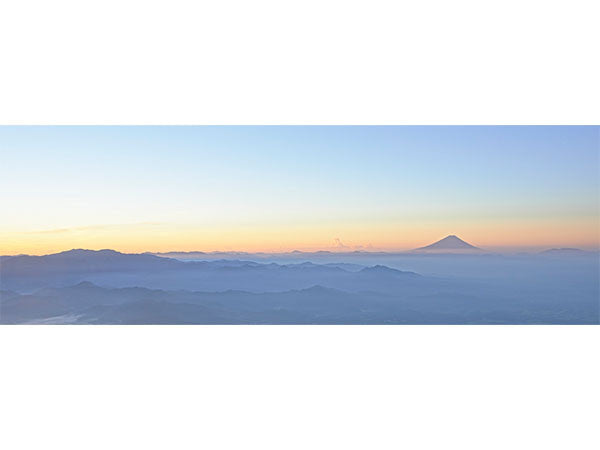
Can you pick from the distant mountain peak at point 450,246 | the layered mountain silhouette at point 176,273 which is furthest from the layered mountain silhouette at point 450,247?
the layered mountain silhouette at point 176,273

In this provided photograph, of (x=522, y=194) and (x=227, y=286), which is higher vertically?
(x=522, y=194)

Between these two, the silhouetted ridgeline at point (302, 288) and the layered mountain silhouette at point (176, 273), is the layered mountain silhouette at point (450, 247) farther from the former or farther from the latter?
the layered mountain silhouette at point (176, 273)

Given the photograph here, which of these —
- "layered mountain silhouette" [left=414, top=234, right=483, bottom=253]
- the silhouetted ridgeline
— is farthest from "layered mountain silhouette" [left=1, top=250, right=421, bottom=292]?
"layered mountain silhouette" [left=414, top=234, right=483, bottom=253]

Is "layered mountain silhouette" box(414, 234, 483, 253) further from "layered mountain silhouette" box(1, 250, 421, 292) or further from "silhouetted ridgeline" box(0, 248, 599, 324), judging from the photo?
"layered mountain silhouette" box(1, 250, 421, 292)

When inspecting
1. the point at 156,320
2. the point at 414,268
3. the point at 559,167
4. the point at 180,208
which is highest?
the point at 559,167

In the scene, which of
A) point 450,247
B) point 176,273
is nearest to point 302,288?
point 176,273

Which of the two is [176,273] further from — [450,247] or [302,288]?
[450,247]

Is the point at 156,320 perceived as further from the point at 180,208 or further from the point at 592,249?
the point at 592,249

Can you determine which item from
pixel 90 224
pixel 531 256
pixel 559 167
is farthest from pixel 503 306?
pixel 90 224
